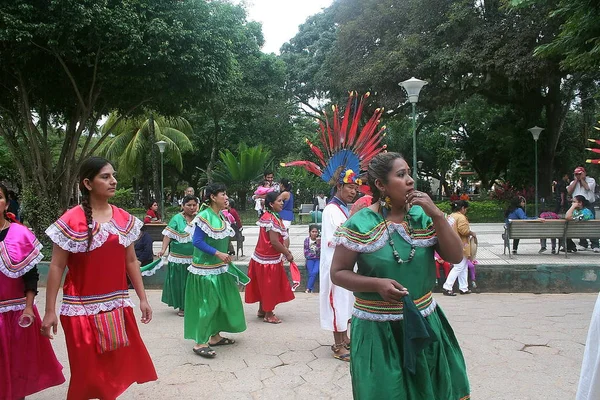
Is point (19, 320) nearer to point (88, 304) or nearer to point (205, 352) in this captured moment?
point (88, 304)

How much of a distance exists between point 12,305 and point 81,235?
97cm

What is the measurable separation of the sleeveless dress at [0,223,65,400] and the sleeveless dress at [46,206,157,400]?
1.98 feet

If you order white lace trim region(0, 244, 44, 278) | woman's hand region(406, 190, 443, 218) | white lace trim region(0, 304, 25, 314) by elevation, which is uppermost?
woman's hand region(406, 190, 443, 218)

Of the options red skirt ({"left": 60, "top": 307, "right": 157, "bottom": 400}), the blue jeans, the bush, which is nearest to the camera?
red skirt ({"left": 60, "top": 307, "right": 157, "bottom": 400})

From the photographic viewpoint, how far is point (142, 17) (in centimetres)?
Result: 1073

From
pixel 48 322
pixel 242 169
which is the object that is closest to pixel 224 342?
pixel 48 322

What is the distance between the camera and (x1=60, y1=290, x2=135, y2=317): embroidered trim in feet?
10.4

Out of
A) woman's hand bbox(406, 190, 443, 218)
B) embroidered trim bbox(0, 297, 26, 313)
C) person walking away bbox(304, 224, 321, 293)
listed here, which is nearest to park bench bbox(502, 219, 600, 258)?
person walking away bbox(304, 224, 321, 293)

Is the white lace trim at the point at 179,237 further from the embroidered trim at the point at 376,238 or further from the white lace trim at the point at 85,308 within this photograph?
the embroidered trim at the point at 376,238

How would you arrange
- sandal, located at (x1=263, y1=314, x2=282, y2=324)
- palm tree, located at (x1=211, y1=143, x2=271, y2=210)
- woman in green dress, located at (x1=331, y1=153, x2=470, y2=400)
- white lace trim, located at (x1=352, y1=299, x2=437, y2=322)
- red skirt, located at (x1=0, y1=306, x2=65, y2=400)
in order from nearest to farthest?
1. woman in green dress, located at (x1=331, y1=153, x2=470, y2=400)
2. white lace trim, located at (x1=352, y1=299, x2=437, y2=322)
3. red skirt, located at (x1=0, y1=306, x2=65, y2=400)
4. sandal, located at (x1=263, y1=314, x2=282, y2=324)
5. palm tree, located at (x1=211, y1=143, x2=271, y2=210)

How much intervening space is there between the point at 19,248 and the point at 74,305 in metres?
0.77

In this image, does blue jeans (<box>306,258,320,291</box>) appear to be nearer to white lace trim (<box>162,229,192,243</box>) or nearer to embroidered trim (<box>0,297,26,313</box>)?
white lace trim (<box>162,229,192,243</box>)

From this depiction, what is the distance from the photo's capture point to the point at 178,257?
6.94 meters

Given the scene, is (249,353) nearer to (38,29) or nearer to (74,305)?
(74,305)
